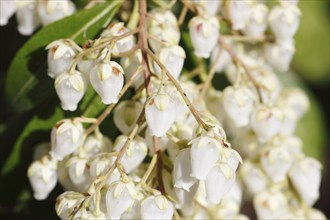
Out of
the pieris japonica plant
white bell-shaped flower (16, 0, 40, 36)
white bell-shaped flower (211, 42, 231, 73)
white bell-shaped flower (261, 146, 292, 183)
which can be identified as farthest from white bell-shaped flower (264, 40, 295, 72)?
white bell-shaped flower (16, 0, 40, 36)

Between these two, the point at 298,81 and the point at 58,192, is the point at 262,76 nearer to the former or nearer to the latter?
the point at 58,192

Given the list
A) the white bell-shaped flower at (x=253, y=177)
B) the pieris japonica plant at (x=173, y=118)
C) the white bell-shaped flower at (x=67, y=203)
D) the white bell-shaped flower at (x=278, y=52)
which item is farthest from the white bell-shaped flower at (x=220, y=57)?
the white bell-shaped flower at (x=67, y=203)

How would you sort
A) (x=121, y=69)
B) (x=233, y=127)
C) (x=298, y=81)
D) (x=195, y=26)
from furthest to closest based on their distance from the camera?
(x=298, y=81), (x=233, y=127), (x=195, y=26), (x=121, y=69)

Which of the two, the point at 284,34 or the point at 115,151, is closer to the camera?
the point at 115,151

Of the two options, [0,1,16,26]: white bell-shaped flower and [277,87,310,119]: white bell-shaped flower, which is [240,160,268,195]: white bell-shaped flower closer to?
[277,87,310,119]: white bell-shaped flower

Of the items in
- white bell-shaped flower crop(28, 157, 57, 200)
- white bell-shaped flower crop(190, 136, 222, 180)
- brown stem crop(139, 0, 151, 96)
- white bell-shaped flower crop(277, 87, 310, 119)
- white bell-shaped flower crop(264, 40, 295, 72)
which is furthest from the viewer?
white bell-shaped flower crop(277, 87, 310, 119)

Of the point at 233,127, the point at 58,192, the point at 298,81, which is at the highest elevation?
the point at 233,127

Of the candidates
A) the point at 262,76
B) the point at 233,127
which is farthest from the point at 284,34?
the point at 233,127
